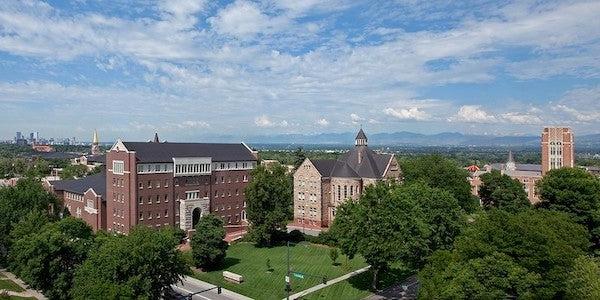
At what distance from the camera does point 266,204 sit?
6619 centimetres

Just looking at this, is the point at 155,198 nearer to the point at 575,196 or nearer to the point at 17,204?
the point at 17,204

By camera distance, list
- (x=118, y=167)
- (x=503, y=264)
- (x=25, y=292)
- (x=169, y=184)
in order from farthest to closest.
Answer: (x=169, y=184) → (x=118, y=167) → (x=25, y=292) → (x=503, y=264)

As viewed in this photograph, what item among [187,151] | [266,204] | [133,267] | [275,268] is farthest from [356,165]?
[133,267]

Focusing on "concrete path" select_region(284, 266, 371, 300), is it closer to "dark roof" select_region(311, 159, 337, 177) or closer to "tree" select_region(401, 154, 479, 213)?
"tree" select_region(401, 154, 479, 213)

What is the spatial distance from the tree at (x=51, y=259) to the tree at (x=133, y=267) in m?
4.55

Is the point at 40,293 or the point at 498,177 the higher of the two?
the point at 498,177

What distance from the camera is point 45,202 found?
63.3 meters

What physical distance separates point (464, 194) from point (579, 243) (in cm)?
3882

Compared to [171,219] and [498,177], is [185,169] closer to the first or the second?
[171,219]

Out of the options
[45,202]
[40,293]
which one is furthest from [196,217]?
[40,293]

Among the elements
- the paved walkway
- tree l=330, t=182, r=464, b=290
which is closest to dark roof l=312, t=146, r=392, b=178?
Result: tree l=330, t=182, r=464, b=290

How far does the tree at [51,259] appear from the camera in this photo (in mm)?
42188

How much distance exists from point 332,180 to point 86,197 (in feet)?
132

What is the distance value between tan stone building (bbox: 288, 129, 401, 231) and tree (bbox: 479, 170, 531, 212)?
23450 mm
